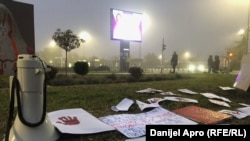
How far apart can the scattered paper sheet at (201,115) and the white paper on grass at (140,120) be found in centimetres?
18

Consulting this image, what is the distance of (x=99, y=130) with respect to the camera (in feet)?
9.65

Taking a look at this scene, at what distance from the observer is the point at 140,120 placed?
136 inches

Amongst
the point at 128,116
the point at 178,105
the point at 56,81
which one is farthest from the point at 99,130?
the point at 56,81

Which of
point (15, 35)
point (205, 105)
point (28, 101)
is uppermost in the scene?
point (15, 35)

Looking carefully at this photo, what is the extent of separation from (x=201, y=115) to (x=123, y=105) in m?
1.30

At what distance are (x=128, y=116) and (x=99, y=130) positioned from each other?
770 mm

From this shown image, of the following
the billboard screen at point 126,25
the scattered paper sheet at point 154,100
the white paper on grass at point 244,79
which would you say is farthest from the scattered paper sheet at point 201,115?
the billboard screen at point 126,25

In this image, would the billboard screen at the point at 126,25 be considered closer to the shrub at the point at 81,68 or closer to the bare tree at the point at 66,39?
the bare tree at the point at 66,39

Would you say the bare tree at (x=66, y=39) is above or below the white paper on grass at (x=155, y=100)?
above

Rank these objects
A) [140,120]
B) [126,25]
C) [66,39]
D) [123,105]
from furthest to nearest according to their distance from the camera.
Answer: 1. [126,25]
2. [66,39]
3. [123,105]
4. [140,120]

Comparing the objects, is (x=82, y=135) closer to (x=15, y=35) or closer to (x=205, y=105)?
(x=15, y=35)

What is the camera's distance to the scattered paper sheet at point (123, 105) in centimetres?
404

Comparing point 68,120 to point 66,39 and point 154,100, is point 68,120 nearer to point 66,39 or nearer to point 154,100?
point 154,100

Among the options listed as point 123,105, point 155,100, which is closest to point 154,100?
point 155,100
